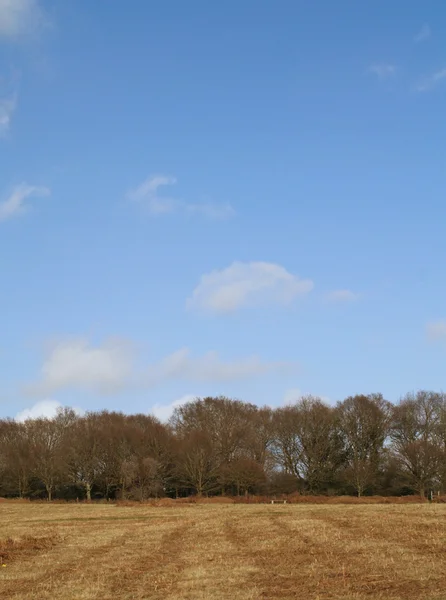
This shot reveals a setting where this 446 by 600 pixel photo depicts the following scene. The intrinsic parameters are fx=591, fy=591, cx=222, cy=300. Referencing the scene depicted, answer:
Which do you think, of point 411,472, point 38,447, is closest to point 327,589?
point 411,472

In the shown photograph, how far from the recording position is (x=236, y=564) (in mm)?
21266

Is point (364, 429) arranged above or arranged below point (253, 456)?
above

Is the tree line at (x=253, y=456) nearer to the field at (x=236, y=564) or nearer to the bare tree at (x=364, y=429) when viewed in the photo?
the bare tree at (x=364, y=429)

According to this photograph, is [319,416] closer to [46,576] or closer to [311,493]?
[311,493]

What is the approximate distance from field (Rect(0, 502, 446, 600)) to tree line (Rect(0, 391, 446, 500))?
63.6 metres

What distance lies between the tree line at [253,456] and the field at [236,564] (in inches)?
2506

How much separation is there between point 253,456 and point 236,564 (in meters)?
88.4

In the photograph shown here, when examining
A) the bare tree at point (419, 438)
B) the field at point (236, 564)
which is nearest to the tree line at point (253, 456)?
the bare tree at point (419, 438)

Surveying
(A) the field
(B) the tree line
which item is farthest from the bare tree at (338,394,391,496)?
(A) the field

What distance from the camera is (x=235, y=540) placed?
97.9 feet

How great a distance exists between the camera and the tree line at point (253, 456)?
316 ft

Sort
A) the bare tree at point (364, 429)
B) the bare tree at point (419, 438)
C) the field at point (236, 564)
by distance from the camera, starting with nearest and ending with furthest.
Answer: the field at point (236, 564) < the bare tree at point (419, 438) < the bare tree at point (364, 429)

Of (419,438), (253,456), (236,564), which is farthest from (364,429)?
(236,564)

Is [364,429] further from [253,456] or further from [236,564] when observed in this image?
[236,564]
